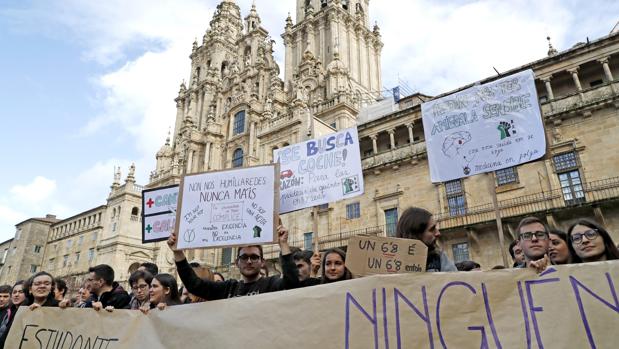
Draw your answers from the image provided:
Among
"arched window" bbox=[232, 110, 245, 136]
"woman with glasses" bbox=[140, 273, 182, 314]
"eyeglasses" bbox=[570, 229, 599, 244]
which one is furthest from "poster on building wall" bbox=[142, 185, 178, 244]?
"arched window" bbox=[232, 110, 245, 136]

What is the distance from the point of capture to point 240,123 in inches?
1596

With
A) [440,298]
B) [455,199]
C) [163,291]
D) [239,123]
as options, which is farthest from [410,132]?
[239,123]

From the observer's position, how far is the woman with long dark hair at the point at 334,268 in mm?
4594

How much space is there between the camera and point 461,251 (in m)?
18.9

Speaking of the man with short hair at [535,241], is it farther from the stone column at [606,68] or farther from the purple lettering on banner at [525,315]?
the stone column at [606,68]

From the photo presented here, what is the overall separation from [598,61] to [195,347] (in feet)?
70.0

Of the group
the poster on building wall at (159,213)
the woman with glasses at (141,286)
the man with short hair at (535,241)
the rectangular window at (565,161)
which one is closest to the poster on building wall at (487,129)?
the man with short hair at (535,241)

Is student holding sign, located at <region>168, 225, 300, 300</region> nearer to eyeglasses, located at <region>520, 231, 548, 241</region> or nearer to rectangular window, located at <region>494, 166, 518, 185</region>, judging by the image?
eyeglasses, located at <region>520, 231, 548, 241</region>

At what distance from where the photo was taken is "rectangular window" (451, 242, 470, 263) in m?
18.8

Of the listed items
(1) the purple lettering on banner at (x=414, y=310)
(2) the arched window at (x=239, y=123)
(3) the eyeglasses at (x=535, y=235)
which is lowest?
(1) the purple lettering on banner at (x=414, y=310)

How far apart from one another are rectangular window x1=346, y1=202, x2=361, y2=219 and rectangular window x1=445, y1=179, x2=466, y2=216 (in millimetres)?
5095

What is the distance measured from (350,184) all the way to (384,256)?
13.5ft

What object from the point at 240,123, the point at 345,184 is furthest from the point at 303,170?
the point at 240,123

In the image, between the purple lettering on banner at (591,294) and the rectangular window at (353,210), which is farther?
the rectangular window at (353,210)
